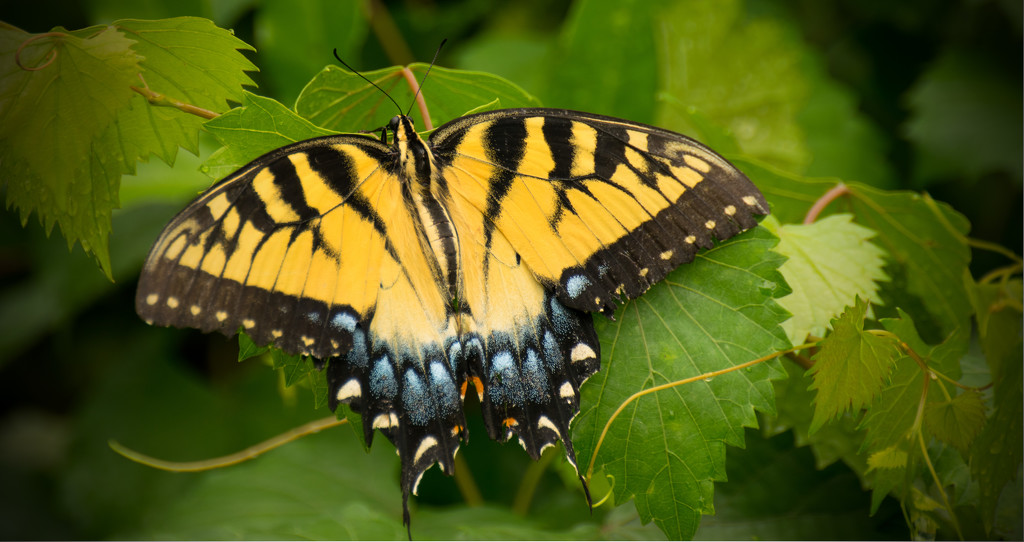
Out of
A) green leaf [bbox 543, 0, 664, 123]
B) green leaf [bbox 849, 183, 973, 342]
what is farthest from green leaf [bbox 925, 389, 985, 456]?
green leaf [bbox 543, 0, 664, 123]

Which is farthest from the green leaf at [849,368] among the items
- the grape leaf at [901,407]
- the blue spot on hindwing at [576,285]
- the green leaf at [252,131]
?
the green leaf at [252,131]

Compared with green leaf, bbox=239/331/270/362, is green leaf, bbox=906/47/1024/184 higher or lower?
higher

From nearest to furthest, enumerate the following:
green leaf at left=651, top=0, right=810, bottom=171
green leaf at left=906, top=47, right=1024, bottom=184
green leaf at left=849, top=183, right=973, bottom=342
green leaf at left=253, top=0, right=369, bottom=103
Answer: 1. green leaf at left=849, top=183, right=973, bottom=342
2. green leaf at left=253, top=0, right=369, bottom=103
3. green leaf at left=906, top=47, right=1024, bottom=184
4. green leaf at left=651, top=0, right=810, bottom=171

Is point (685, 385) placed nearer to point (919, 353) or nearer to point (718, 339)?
point (718, 339)

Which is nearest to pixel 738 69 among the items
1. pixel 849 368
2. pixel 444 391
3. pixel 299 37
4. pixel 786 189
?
pixel 786 189

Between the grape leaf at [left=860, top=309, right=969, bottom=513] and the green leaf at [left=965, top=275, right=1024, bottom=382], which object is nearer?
the grape leaf at [left=860, top=309, right=969, bottom=513]

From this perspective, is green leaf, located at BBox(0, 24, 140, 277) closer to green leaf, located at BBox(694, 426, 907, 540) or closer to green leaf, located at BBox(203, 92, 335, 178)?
green leaf, located at BBox(203, 92, 335, 178)

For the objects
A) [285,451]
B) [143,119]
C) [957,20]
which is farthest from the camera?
[957,20]

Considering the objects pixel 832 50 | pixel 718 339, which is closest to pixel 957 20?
pixel 832 50
